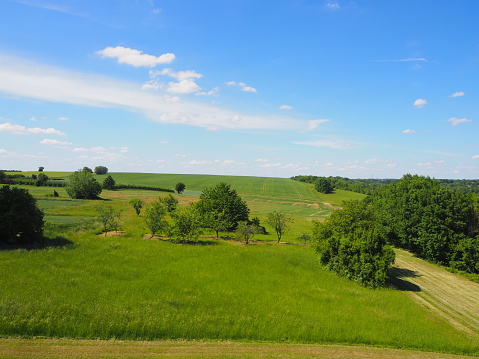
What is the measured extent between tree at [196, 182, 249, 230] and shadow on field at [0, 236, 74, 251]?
86.7 feet

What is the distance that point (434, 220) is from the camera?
168 feet

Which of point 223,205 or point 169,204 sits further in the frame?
point 223,205

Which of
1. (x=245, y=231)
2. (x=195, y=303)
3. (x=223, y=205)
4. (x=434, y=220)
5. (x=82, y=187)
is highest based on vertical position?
(x=82, y=187)

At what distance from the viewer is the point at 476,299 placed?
35219mm

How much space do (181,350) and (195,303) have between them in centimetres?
641

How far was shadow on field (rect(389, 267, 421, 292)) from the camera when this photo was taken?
37.5 m

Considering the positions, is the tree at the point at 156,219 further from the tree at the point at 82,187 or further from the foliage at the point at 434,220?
the tree at the point at 82,187

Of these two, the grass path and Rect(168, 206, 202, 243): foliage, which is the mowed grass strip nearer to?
the grass path

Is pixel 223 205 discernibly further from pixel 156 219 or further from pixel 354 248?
pixel 354 248

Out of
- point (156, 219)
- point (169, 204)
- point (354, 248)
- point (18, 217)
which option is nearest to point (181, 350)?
point (354, 248)

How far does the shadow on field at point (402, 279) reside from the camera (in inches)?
1478

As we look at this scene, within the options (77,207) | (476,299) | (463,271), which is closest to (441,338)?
(476,299)

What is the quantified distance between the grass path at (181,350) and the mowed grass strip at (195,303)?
2.46ft

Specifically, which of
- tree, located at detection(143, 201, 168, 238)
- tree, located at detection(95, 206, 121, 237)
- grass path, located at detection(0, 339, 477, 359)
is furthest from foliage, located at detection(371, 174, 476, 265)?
tree, located at detection(95, 206, 121, 237)
